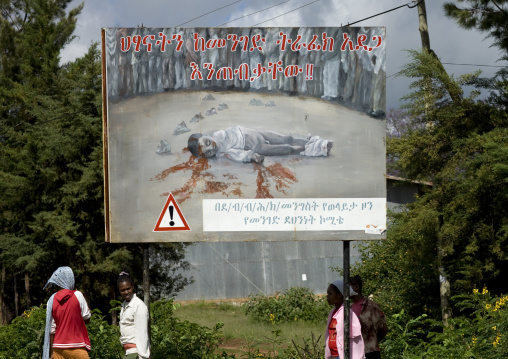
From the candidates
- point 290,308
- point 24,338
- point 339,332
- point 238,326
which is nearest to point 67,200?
point 238,326

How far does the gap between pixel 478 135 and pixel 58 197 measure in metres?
11.4

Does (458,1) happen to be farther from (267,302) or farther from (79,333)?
(267,302)

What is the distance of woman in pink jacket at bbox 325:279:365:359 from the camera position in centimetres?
692

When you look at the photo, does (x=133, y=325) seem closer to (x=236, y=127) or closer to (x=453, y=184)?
(x=236, y=127)

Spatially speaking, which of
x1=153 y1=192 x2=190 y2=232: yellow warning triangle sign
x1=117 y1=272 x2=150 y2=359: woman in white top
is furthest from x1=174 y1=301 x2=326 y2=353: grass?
x1=117 y1=272 x2=150 y2=359: woman in white top

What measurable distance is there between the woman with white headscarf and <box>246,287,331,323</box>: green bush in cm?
1690

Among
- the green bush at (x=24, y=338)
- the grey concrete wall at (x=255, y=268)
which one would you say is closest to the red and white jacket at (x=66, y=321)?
the green bush at (x=24, y=338)

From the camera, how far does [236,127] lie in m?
7.64

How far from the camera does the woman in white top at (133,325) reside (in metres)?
6.71

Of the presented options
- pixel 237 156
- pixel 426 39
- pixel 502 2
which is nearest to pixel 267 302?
pixel 426 39

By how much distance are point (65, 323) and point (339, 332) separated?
2550 millimetres

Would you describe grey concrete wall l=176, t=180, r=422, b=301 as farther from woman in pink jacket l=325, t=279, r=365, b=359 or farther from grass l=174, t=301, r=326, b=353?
woman in pink jacket l=325, t=279, r=365, b=359

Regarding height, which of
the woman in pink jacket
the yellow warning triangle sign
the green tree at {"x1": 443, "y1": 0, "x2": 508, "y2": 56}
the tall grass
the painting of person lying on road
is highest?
the green tree at {"x1": 443, "y1": 0, "x2": 508, "y2": 56}

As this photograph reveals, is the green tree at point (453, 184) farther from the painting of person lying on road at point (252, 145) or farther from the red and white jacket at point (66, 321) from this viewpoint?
the red and white jacket at point (66, 321)
